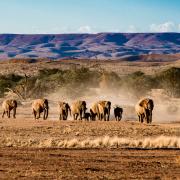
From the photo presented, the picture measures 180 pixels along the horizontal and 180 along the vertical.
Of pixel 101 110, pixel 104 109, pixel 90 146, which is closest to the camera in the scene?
pixel 90 146

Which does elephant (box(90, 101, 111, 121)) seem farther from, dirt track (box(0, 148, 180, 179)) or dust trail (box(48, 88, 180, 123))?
dirt track (box(0, 148, 180, 179))

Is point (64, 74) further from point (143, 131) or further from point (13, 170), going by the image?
point (13, 170)

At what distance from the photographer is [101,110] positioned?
4397 centimetres

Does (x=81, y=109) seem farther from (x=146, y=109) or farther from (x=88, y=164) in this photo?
(x=88, y=164)

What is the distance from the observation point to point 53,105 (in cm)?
6072

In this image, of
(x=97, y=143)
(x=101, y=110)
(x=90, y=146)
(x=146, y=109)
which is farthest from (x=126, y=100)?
(x=90, y=146)

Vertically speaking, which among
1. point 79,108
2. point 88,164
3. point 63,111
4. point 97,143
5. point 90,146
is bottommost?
point 88,164

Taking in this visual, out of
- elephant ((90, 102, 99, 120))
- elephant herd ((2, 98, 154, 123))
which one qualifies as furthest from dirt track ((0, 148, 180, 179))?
elephant ((90, 102, 99, 120))

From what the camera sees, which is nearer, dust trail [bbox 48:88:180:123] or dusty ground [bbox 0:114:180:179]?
dusty ground [bbox 0:114:180:179]

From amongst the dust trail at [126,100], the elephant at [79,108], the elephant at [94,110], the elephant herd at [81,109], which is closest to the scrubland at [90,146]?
the dust trail at [126,100]

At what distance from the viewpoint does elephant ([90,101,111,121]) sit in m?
43.6

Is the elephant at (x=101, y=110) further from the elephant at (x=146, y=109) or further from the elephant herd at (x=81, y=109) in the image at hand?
the elephant at (x=146, y=109)

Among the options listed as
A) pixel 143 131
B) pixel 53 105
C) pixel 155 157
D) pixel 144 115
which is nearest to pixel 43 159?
pixel 155 157

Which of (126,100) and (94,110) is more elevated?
(126,100)
